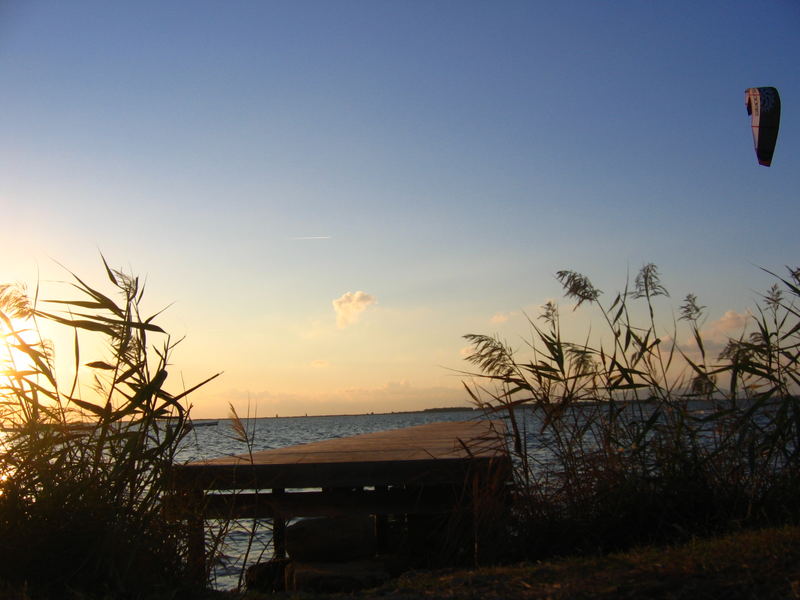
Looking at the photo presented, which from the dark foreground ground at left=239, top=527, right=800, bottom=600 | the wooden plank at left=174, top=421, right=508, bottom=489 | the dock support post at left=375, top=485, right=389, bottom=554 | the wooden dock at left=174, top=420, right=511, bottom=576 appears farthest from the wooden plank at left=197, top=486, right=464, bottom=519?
the dark foreground ground at left=239, top=527, right=800, bottom=600

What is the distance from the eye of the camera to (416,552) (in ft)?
22.1

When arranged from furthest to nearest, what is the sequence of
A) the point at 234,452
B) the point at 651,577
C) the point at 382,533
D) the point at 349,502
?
the point at 234,452 < the point at 382,533 < the point at 349,502 < the point at 651,577

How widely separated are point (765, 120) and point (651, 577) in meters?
2.68

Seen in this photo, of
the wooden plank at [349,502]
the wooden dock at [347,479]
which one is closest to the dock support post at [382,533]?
the wooden dock at [347,479]

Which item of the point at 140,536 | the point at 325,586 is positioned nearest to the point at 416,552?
the point at 325,586

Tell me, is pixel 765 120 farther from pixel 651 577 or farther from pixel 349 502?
pixel 349 502

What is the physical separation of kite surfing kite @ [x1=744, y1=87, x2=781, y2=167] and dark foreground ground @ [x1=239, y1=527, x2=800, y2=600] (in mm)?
2189

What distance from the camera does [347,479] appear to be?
233 inches

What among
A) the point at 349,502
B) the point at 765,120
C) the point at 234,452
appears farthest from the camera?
the point at 234,452

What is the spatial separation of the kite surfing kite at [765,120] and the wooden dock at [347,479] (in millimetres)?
2612

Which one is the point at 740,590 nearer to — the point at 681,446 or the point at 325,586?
the point at 681,446

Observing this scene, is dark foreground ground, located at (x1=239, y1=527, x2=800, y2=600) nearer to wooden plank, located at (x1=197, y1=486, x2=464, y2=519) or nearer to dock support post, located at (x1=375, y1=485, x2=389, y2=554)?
wooden plank, located at (x1=197, y1=486, x2=464, y2=519)

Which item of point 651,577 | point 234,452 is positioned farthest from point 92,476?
point 234,452

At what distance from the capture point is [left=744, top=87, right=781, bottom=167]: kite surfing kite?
4172 mm
